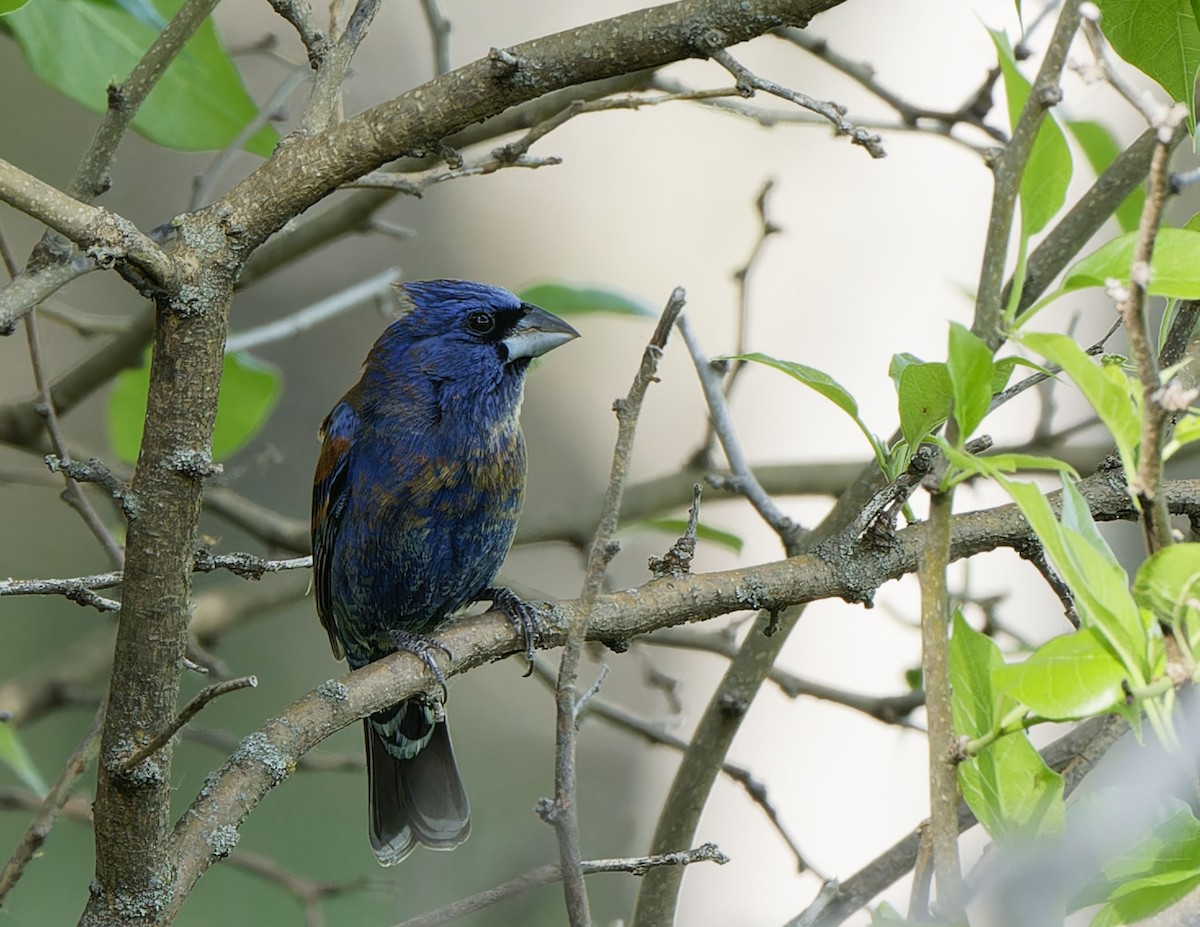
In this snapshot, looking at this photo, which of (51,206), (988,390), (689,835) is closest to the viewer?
(988,390)

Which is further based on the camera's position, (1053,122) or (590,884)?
(590,884)

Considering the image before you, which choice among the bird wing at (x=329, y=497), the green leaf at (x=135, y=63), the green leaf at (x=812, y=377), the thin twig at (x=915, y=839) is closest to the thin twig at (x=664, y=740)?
the thin twig at (x=915, y=839)

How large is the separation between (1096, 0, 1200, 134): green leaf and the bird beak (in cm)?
200

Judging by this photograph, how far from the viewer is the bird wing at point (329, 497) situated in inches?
131

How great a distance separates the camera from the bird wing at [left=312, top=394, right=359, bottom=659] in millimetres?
3320

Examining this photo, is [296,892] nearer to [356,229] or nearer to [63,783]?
[63,783]

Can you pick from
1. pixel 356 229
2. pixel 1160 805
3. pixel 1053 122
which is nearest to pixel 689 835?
pixel 1160 805

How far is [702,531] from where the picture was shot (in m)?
3.06

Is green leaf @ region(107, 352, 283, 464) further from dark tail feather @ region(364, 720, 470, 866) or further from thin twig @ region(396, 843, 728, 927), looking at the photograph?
thin twig @ region(396, 843, 728, 927)

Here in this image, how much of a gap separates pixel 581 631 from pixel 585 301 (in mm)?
1809

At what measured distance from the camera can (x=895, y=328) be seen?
5613 millimetres

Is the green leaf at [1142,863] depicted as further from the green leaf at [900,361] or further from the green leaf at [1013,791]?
the green leaf at [900,361]

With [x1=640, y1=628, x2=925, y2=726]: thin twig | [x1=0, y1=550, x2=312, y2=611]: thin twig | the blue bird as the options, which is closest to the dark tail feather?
the blue bird

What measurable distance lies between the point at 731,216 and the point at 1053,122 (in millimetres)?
5270
